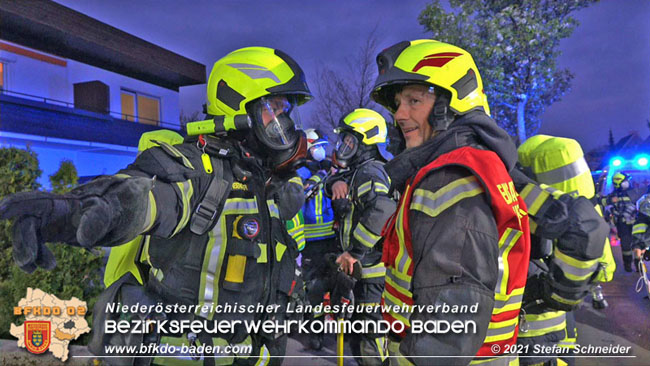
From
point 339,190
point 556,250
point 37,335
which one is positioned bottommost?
point 37,335

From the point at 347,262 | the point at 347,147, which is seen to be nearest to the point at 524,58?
the point at 347,147

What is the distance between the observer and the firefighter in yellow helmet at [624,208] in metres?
9.12

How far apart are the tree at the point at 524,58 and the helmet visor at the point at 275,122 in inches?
334

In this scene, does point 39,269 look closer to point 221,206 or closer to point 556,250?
point 221,206

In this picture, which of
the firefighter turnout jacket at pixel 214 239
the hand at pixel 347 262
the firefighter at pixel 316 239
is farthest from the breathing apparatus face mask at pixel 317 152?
the firefighter turnout jacket at pixel 214 239

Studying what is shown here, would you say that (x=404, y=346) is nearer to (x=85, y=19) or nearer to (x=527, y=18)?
(x=85, y=19)

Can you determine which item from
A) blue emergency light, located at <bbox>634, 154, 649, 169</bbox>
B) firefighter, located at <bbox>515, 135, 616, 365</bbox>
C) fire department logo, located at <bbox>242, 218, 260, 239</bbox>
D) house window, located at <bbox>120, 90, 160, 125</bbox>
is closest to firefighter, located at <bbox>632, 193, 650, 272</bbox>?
blue emergency light, located at <bbox>634, 154, 649, 169</bbox>

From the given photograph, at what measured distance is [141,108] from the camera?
33.0ft

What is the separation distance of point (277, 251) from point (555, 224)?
A: 5.24 ft

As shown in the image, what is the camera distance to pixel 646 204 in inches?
265

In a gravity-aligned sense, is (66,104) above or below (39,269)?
above

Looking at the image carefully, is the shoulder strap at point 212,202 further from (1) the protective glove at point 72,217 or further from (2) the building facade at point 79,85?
(2) the building facade at point 79,85

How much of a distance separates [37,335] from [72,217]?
13.2 ft

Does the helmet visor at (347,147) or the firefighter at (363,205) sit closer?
the firefighter at (363,205)
